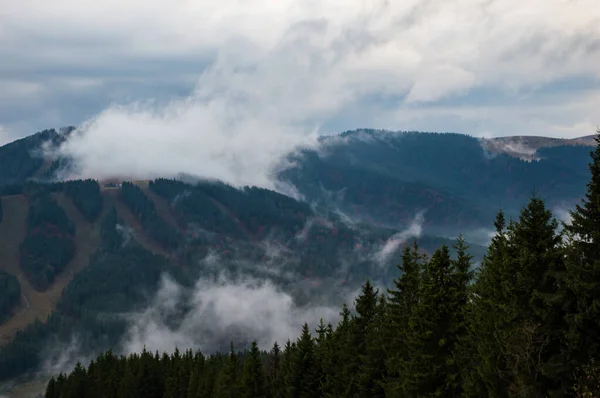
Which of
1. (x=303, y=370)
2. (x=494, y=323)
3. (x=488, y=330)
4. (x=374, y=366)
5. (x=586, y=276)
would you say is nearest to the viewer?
(x=586, y=276)

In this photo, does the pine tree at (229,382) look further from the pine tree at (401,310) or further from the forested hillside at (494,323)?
the pine tree at (401,310)

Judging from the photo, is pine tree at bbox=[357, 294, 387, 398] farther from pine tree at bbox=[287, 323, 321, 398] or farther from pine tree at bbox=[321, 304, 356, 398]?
pine tree at bbox=[287, 323, 321, 398]

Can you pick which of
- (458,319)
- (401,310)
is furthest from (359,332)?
(458,319)

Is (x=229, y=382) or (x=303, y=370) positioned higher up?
(x=303, y=370)

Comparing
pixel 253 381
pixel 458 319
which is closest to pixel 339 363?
pixel 253 381

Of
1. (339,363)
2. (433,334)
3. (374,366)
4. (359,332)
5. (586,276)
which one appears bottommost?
(339,363)

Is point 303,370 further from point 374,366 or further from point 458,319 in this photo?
point 458,319

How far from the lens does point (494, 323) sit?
34.6 meters

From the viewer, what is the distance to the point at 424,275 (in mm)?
42219

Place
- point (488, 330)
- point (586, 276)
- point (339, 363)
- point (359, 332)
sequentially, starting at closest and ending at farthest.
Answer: point (586, 276), point (488, 330), point (359, 332), point (339, 363)

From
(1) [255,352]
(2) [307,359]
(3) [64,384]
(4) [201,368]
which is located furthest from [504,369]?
(3) [64,384]

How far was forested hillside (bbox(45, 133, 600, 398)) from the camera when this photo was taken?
28750 millimetres

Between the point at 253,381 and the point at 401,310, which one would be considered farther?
the point at 253,381

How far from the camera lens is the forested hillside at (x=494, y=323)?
94.3 ft
